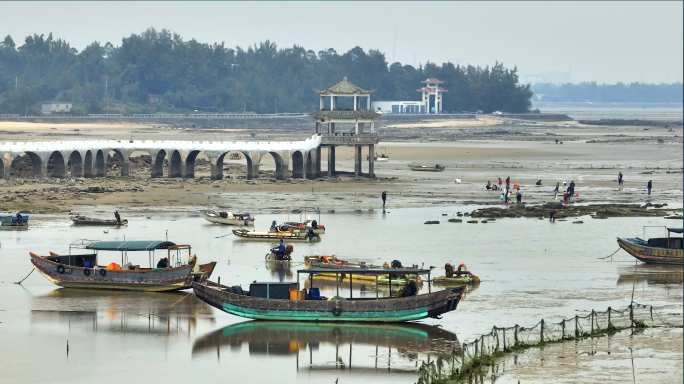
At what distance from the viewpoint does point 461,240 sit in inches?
1893

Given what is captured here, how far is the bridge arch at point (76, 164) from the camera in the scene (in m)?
73.9

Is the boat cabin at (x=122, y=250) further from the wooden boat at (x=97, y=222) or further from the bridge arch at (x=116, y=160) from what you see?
the bridge arch at (x=116, y=160)

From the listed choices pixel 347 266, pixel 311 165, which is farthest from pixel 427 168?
pixel 347 266

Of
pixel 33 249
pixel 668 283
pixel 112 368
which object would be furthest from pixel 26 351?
pixel 668 283

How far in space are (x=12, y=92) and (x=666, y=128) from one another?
327 feet

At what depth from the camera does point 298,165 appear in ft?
248

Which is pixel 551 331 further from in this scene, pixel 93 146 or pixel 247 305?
pixel 93 146

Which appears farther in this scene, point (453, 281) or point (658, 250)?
point (658, 250)

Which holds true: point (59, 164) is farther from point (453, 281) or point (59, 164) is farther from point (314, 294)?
point (314, 294)

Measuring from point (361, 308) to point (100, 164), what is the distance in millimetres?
48551

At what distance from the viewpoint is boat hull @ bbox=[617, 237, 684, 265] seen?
4109 centimetres

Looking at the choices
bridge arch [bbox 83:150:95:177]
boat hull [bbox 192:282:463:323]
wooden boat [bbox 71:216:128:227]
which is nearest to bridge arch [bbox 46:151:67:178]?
bridge arch [bbox 83:150:95:177]

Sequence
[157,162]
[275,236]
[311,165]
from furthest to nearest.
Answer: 1. [157,162]
2. [311,165]
3. [275,236]

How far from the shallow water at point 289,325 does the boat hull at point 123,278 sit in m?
0.32
